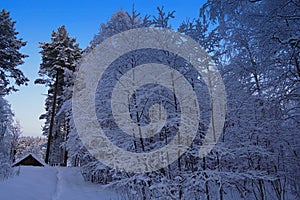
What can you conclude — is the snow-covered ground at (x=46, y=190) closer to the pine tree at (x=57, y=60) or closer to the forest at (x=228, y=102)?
the forest at (x=228, y=102)

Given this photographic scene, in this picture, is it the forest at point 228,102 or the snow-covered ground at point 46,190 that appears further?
the snow-covered ground at point 46,190

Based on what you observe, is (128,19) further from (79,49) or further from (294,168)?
(79,49)

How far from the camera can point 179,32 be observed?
646 centimetres

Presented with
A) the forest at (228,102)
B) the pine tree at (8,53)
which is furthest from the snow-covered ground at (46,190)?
the pine tree at (8,53)

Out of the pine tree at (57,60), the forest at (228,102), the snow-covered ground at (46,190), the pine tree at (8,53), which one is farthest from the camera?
the pine tree at (57,60)

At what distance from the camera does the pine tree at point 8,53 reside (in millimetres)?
14211

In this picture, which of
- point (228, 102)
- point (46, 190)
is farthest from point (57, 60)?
point (228, 102)

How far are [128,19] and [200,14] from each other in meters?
3.68

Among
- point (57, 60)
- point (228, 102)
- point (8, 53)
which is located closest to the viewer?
point (228, 102)

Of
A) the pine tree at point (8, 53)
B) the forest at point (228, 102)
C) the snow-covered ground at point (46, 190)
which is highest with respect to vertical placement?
the pine tree at point (8, 53)

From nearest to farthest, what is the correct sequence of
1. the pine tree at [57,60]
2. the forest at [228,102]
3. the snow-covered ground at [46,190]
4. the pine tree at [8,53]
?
the forest at [228,102]
the snow-covered ground at [46,190]
the pine tree at [8,53]
the pine tree at [57,60]

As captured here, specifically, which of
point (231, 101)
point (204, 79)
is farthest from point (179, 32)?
point (231, 101)

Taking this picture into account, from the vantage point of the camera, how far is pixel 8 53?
14.4 m

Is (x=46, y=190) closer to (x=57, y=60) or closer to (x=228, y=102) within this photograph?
(x=228, y=102)
